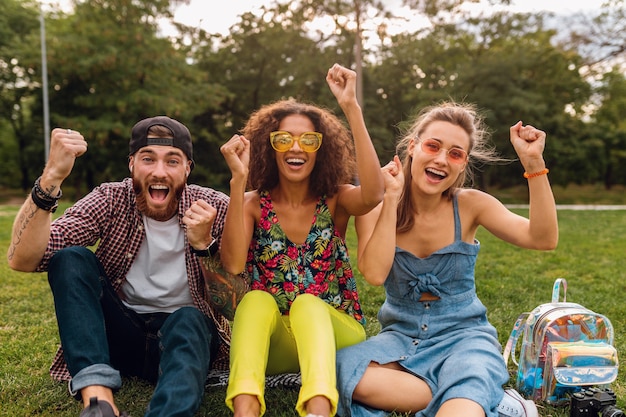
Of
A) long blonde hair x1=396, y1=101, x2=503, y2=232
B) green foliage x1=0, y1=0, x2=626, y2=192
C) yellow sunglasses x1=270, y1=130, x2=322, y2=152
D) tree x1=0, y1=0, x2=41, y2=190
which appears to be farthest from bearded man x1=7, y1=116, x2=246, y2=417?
tree x1=0, y1=0, x2=41, y2=190

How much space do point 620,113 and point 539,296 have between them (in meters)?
27.8

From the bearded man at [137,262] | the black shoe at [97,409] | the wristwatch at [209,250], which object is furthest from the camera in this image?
the wristwatch at [209,250]

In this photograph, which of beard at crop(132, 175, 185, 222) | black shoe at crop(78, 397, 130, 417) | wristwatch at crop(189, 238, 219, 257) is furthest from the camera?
beard at crop(132, 175, 185, 222)

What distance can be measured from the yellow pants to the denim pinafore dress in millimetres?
234

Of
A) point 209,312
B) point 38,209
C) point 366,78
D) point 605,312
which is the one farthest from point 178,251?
point 366,78

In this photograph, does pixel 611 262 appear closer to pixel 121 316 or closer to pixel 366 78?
pixel 121 316

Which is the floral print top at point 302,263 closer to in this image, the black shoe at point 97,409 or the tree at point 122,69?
the black shoe at point 97,409

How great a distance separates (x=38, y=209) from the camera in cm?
239

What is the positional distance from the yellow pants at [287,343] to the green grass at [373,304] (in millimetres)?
391

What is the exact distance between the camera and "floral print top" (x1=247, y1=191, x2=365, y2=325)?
288 cm

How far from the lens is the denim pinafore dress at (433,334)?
8.38 ft

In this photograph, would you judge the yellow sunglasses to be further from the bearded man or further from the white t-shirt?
the white t-shirt

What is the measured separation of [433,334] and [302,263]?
0.77 m

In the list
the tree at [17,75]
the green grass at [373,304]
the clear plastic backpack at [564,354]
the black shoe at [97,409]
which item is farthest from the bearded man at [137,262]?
the tree at [17,75]
